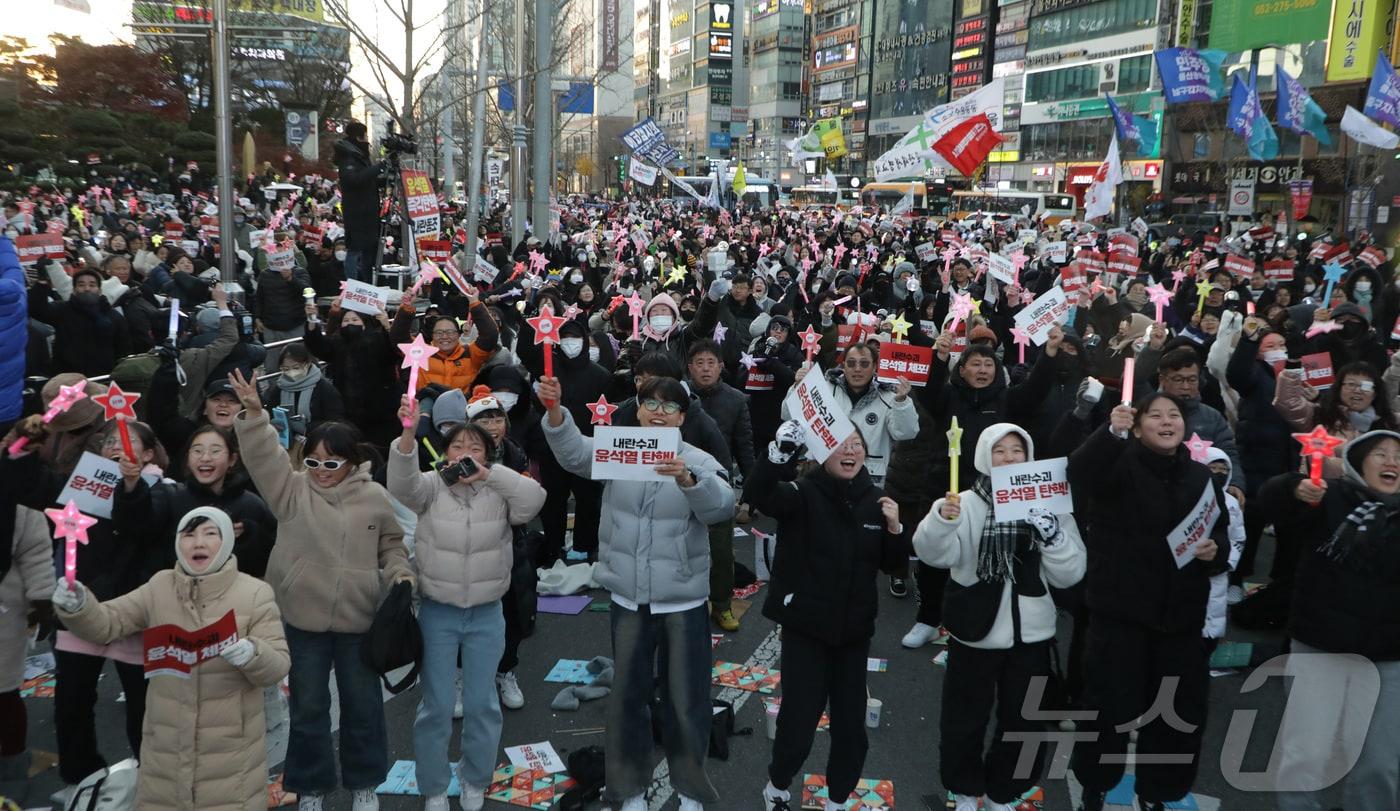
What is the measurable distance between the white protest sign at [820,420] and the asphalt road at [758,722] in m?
1.67

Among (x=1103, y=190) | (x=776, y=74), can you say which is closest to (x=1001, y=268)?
(x=1103, y=190)

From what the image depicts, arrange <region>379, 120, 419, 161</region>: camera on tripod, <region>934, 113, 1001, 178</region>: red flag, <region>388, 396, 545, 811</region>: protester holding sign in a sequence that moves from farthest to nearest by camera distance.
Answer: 1. <region>934, 113, 1001, 178</region>: red flag
2. <region>379, 120, 419, 161</region>: camera on tripod
3. <region>388, 396, 545, 811</region>: protester holding sign

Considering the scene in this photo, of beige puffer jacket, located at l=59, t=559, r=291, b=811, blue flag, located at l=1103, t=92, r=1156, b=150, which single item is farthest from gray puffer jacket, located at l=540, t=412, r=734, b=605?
blue flag, located at l=1103, t=92, r=1156, b=150

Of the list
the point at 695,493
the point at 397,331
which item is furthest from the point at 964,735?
the point at 397,331

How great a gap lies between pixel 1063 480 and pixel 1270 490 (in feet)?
3.98

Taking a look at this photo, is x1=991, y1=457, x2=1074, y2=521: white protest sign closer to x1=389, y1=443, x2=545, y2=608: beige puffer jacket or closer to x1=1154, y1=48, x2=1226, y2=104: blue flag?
x1=389, y1=443, x2=545, y2=608: beige puffer jacket

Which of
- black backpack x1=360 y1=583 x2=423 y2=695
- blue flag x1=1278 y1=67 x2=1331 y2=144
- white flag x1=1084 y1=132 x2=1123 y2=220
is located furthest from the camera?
blue flag x1=1278 y1=67 x2=1331 y2=144

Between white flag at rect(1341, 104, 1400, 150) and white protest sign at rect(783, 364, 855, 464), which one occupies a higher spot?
white flag at rect(1341, 104, 1400, 150)

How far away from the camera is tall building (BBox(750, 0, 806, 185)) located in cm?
11988

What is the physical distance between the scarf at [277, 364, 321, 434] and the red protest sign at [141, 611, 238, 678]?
3.44 meters

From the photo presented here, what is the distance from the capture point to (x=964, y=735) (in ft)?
14.7

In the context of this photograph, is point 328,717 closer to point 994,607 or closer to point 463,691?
point 463,691

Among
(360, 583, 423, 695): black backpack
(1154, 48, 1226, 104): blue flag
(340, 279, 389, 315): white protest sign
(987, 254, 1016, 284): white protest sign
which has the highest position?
(1154, 48, 1226, 104): blue flag

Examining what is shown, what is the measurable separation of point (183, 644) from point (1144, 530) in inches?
151
